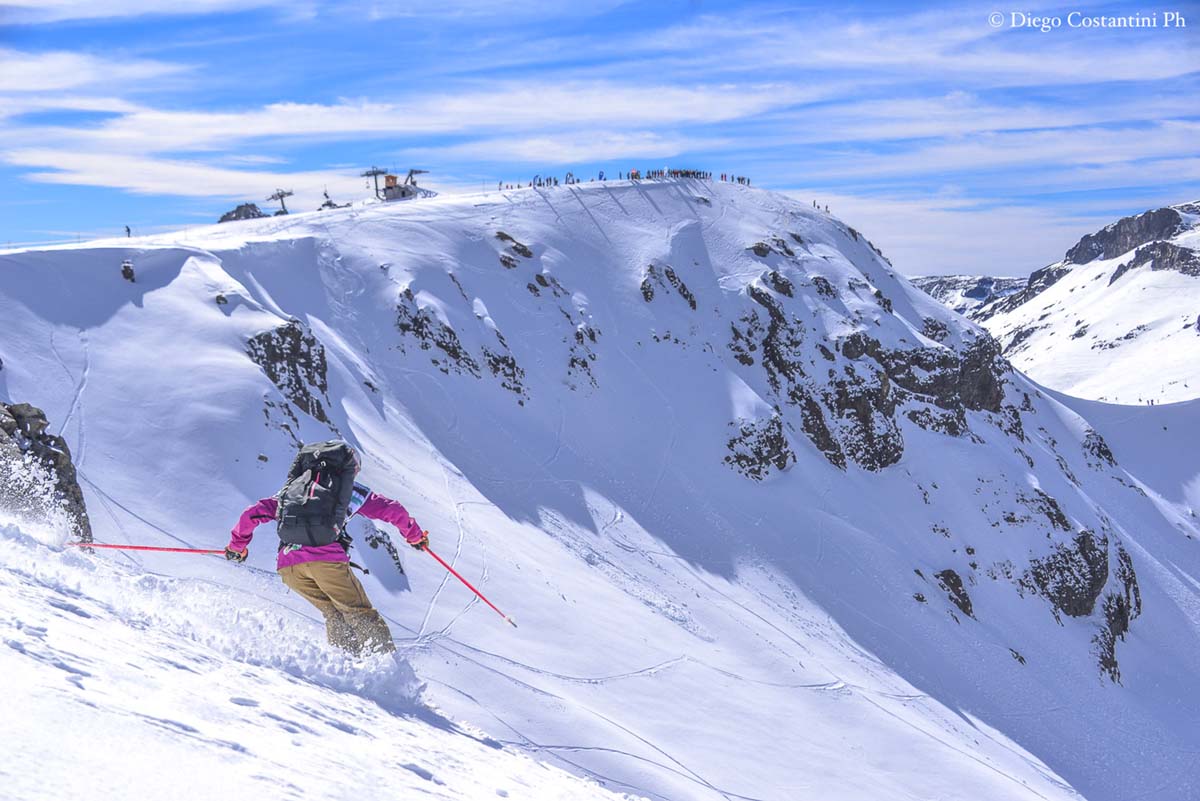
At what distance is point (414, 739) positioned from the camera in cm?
863

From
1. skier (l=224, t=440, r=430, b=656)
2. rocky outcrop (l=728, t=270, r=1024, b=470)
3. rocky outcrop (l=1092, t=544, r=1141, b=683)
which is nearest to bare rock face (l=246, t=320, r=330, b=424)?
skier (l=224, t=440, r=430, b=656)

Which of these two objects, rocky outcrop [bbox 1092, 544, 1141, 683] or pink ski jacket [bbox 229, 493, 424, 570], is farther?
rocky outcrop [bbox 1092, 544, 1141, 683]

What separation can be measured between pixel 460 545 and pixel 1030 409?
2470 inches

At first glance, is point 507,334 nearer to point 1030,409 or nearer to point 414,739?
point 414,739

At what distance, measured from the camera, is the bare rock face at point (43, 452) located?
1521 cm

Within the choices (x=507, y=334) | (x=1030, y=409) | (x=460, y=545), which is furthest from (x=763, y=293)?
(x=460, y=545)

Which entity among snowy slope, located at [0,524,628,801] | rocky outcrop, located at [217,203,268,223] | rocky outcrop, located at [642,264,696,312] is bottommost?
snowy slope, located at [0,524,628,801]

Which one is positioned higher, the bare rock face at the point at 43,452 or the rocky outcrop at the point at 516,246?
the rocky outcrop at the point at 516,246

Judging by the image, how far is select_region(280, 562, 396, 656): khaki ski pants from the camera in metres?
10.7

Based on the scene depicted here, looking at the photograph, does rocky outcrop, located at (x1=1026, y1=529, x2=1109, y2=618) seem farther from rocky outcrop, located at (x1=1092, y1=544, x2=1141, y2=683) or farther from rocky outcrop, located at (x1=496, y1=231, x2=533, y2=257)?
rocky outcrop, located at (x1=496, y1=231, x2=533, y2=257)

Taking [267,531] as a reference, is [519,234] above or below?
above

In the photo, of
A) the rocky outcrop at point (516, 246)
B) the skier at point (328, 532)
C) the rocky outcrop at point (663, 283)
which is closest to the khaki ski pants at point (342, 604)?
the skier at point (328, 532)

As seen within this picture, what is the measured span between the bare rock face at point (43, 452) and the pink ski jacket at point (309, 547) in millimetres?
6199

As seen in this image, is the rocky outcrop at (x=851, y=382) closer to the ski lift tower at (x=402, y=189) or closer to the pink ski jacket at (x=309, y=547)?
the ski lift tower at (x=402, y=189)
